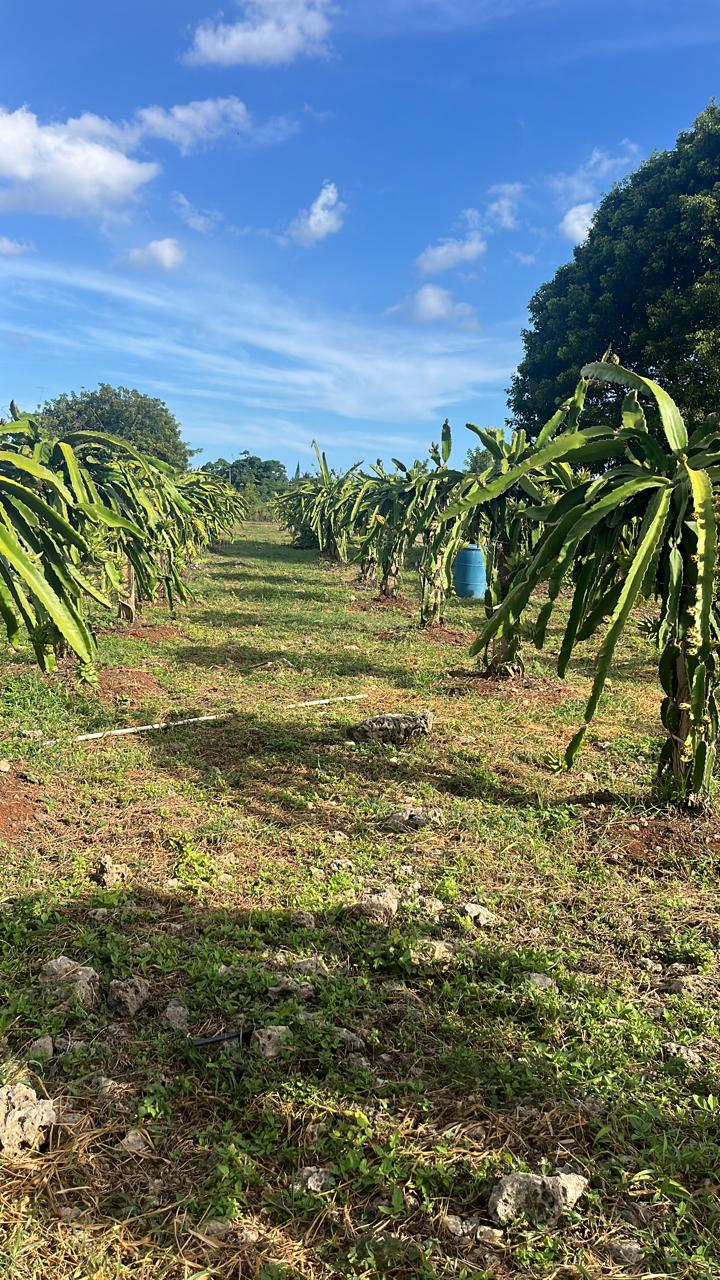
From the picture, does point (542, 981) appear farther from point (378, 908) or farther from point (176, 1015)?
point (176, 1015)

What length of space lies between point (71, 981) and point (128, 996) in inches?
9.7

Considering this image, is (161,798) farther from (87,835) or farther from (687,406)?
(687,406)

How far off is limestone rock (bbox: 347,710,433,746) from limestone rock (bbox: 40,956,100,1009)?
300 centimetres

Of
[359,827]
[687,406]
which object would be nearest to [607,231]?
[687,406]

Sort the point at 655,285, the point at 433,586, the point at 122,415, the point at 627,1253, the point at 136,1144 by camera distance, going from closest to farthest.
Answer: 1. the point at 627,1253
2. the point at 136,1144
3. the point at 433,586
4. the point at 655,285
5. the point at 122,415

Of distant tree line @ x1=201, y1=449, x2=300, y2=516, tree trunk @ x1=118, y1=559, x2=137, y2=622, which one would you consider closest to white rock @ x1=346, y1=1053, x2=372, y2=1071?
tree trunk @ x1=118, y1=559, x2=137, y2=622

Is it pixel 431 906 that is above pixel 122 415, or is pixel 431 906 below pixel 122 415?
below

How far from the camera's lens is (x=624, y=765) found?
5.07 m

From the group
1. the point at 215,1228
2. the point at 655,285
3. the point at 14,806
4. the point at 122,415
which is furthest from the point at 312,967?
the point at 122,415

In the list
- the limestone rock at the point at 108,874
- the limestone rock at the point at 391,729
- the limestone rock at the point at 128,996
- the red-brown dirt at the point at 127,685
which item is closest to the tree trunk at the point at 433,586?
the limestone rock at the point at 391,729

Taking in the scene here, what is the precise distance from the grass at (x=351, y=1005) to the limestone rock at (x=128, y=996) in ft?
0.15

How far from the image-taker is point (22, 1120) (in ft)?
6.93

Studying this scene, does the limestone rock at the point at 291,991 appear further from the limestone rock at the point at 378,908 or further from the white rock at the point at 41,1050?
the white rock at the point at 41,1050

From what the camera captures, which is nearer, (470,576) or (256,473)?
(470,576)
